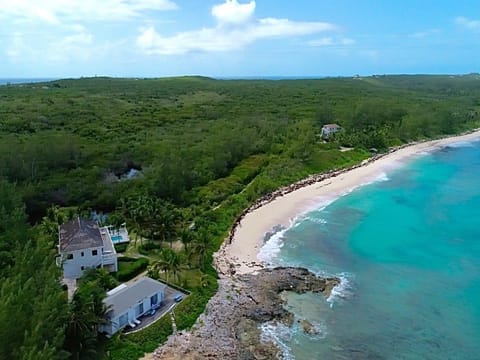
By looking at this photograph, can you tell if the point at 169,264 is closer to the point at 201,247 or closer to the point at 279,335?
the point at 201,247

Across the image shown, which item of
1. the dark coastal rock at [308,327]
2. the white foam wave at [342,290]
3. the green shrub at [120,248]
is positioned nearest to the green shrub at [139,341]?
the dark coastal rock at [308,327]

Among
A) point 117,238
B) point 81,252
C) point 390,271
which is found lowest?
point 390,271

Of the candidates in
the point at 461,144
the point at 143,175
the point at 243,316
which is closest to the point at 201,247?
the point at 243,316

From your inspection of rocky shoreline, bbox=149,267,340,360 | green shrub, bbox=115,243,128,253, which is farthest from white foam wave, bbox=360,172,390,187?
green shrub, bbox=115,243,128,253

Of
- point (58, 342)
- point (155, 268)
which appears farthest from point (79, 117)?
point (58, 342)

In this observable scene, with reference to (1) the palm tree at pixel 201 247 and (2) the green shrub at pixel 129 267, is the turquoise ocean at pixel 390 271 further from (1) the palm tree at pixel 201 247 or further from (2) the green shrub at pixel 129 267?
(2) the green shrub at pixel 129 267

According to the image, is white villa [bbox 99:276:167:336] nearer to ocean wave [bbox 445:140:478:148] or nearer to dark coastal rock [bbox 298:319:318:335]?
dark coastal rock [bbox 298:319:318:335]

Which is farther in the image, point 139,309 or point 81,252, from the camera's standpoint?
point 81,252
